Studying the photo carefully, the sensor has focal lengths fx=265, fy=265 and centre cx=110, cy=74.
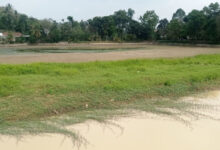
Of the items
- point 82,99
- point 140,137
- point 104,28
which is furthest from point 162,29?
point 140,137

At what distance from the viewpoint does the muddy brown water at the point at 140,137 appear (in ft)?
13.9

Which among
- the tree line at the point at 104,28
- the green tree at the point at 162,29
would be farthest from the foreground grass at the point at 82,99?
the green tree at the point at 162,29

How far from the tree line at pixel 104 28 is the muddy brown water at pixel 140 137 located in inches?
1858

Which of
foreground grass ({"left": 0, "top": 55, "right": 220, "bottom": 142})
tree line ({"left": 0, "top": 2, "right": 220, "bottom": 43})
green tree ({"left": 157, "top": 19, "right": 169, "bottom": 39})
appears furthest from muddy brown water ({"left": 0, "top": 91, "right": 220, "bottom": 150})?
green tree ({"left": 157, "top": 19, "right": 169, "bottom": 39})

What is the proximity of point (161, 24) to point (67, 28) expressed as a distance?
839 inches

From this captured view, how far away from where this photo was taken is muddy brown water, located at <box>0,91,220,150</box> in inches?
167

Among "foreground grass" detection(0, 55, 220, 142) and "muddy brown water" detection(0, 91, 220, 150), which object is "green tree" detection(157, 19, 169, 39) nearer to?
"foreground grass" detection(0, 55, 220, 142)

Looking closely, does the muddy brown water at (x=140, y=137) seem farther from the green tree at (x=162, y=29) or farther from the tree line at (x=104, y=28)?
the green tree at (x=162, y=29)

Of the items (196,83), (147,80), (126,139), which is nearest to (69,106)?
(126,139)

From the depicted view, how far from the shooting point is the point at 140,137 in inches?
181

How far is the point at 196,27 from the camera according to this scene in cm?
4703

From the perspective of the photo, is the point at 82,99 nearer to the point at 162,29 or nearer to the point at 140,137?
the point at 140,137

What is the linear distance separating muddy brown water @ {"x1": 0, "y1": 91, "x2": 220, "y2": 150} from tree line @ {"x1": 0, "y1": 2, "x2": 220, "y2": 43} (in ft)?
155

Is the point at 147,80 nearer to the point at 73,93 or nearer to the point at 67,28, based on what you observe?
the point at 73,93
